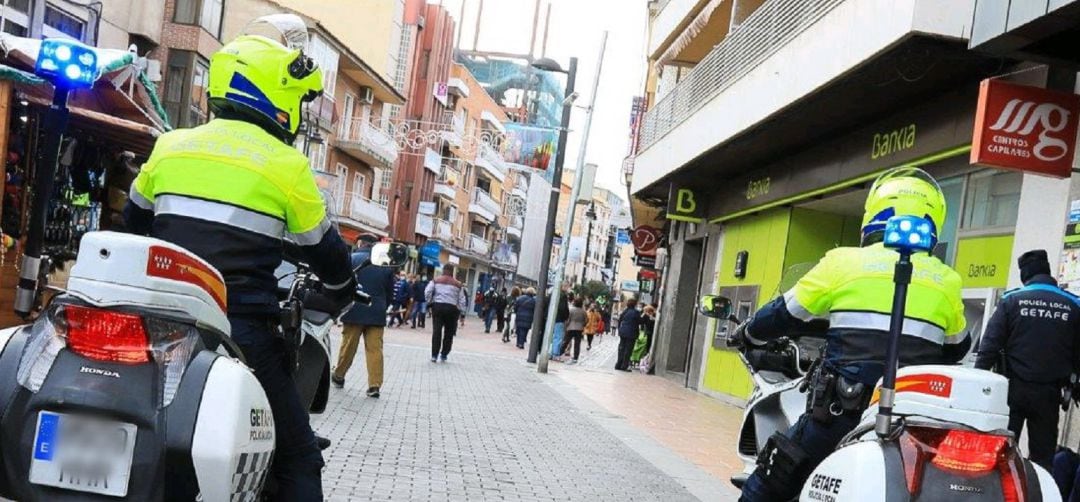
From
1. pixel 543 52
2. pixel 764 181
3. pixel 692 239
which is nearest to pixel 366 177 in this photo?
pixel 692 239

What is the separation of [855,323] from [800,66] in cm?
981

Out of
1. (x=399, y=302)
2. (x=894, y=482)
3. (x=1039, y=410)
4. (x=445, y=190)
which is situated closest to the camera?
(x=894, y=482)

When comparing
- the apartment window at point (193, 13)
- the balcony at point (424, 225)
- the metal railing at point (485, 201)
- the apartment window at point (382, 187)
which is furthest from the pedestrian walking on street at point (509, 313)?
the metal railing at point (485, 201)

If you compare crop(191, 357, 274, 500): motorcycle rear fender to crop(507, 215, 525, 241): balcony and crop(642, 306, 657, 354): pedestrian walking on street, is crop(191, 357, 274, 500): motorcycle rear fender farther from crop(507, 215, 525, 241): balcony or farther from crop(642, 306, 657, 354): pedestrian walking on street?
crop(507, 215, 525, 241): balcony

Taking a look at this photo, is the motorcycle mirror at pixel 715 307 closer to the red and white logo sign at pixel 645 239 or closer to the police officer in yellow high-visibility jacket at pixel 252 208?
the police officer in yellow high-visibility jacket at pixel 252 208

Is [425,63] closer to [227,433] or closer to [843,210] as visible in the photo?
[843,210]

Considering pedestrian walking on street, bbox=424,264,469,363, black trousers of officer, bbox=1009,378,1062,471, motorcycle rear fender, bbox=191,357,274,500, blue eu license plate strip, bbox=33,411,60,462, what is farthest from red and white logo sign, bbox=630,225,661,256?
blue eu license plate strip, bbox=33,411,60,462

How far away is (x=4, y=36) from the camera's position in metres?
9.85

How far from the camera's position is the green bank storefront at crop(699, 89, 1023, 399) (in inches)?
444

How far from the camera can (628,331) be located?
88.4 ft

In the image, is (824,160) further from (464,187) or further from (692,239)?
(464,187)

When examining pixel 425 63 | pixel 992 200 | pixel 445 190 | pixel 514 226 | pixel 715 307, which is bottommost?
pixel 715 307

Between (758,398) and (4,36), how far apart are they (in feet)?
24.3

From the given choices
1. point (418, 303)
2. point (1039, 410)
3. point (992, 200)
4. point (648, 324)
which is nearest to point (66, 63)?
point (1039, 410)
